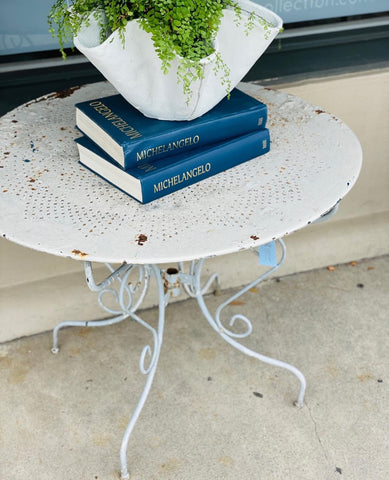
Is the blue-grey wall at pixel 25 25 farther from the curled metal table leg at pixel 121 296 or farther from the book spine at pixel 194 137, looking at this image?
the book spine at pixel 194 137

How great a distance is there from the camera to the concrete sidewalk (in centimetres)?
149

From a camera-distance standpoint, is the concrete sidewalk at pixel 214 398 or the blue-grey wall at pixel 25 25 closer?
the concrete sidewalk at pixel 214 398

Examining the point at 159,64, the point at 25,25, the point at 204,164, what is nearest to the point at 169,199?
the point at 204,164

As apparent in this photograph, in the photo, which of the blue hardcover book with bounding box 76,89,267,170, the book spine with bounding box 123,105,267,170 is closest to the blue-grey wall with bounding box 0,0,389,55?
the blue hardcover book with bounding box 76,89,267,170

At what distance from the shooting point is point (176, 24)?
1.00m

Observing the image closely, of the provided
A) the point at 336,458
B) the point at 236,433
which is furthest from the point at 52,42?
the point at 336,458

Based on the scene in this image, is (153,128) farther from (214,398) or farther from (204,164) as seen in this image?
(214,398)

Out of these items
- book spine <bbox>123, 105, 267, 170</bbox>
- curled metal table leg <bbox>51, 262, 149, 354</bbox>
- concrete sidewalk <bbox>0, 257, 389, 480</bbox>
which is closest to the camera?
book spine <bbox>123, 105, 267, 170</bbox>

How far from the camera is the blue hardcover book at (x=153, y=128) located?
1.12m

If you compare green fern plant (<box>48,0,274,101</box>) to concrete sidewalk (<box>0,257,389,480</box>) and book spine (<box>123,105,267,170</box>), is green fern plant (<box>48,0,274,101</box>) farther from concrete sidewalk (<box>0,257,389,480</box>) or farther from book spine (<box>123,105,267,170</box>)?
concrete sidewalk (<box>0,257,389,480</box>)

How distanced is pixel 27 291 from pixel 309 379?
927 millimetres

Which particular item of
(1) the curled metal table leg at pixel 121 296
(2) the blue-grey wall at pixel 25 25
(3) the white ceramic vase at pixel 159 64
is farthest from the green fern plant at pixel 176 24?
(2) the blue-grey wall at pixel 25 25

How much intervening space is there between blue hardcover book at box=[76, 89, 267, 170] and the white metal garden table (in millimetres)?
84

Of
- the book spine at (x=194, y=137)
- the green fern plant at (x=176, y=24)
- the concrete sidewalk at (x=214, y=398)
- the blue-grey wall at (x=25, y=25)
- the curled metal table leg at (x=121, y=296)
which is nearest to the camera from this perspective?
the green fern plant at (x=176, y=24)
